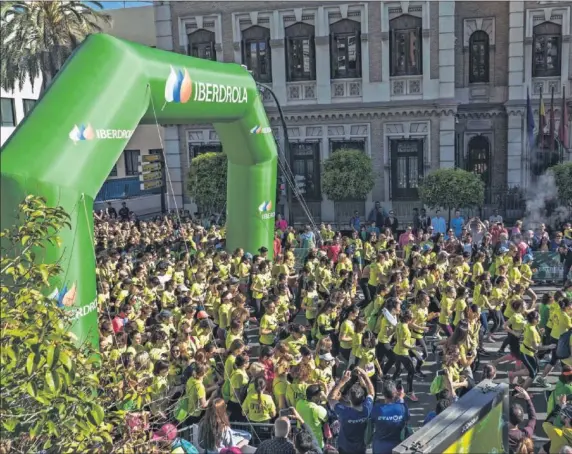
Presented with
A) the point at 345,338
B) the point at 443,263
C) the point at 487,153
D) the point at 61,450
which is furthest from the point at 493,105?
the point at 61,450

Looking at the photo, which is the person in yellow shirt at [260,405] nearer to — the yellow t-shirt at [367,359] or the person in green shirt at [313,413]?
the person in green shirt at [313,413]

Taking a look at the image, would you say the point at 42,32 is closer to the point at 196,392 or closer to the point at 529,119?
the point at 529,119

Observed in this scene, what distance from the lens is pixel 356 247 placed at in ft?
54.7

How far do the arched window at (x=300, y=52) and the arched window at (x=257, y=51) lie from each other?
0.84m

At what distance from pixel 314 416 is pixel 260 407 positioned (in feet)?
2.38

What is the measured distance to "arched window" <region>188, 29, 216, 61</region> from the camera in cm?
2706

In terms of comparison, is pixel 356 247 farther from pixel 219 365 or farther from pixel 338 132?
pixel 338 132

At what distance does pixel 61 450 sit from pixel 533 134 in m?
23.3

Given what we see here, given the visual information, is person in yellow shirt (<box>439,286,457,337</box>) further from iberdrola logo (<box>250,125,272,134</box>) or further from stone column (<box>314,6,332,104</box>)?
stone column (<box>314,6,332,104</box>)

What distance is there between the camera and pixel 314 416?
758 cm

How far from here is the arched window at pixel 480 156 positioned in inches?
1044

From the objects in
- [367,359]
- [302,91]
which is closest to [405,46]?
[302,91]

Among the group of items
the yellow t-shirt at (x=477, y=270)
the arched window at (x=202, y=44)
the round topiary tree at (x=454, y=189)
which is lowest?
the yellow t-shirt at (x=477, y=270)

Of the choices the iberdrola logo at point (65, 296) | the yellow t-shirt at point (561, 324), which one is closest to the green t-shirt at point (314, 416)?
the iberdrola logo at point (65, 296)
